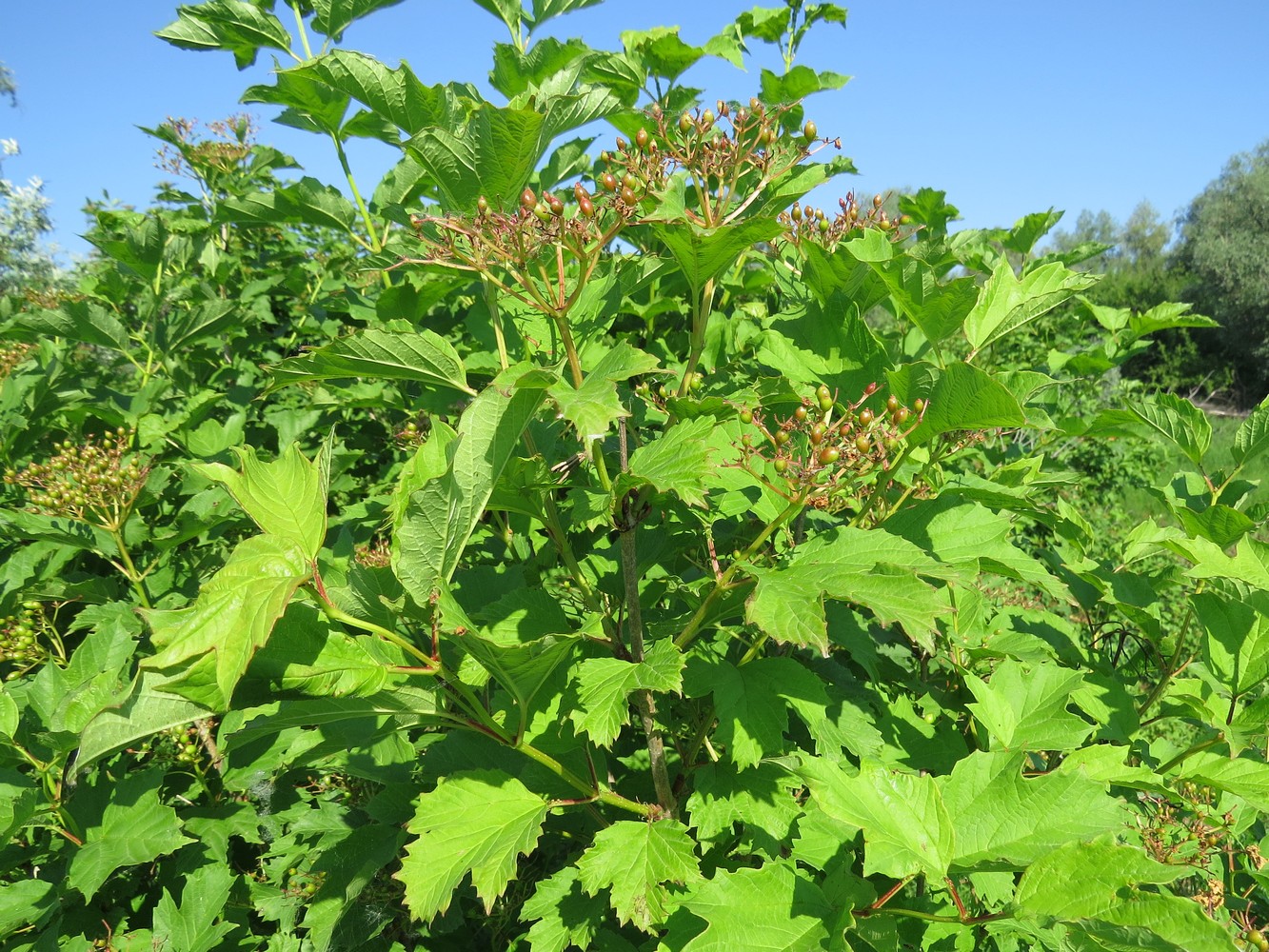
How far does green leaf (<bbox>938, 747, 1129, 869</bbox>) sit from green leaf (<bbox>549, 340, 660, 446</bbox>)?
44.2 inches

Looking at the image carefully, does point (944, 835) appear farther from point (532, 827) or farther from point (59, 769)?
point (59, 769)

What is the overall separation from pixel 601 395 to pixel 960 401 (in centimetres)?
81

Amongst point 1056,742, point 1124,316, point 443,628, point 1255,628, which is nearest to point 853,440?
point 443,628

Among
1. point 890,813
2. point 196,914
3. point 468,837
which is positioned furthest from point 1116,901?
point 196,914

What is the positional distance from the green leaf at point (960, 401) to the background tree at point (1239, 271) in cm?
3070

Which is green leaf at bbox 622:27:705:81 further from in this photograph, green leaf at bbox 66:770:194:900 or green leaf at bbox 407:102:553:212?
green leaf at bbox 66:770:194:900

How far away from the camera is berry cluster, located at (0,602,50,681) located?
2.96 m


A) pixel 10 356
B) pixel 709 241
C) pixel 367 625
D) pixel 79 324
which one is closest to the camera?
pixel 367 625

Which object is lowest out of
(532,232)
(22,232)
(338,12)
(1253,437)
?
(1253,437)

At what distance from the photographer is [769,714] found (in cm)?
178

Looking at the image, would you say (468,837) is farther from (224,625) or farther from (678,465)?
(678,465)

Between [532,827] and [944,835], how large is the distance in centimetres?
89

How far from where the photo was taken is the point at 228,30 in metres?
2.64

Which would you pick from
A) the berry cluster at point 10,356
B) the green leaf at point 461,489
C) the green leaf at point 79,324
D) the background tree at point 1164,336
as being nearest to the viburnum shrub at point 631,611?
the green leaf at point 461,489
